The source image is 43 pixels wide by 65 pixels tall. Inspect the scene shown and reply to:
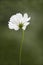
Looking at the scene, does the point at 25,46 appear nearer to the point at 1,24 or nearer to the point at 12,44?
the point at 12,44

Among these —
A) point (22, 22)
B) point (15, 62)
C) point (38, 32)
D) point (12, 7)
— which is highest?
point (12, 7)

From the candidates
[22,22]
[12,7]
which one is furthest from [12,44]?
[22,22]

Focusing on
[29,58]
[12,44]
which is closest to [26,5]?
[12,44]

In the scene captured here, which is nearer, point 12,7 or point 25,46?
point 25,46

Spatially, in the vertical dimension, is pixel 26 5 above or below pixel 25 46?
above

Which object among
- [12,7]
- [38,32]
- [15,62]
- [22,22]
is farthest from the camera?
[12,7]

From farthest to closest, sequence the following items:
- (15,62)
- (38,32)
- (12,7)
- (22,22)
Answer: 1. (12,7)
2. (38,32)
3. (15,62)
4. (22,22)

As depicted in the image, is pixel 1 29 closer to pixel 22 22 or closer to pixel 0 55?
pixel 0 55
